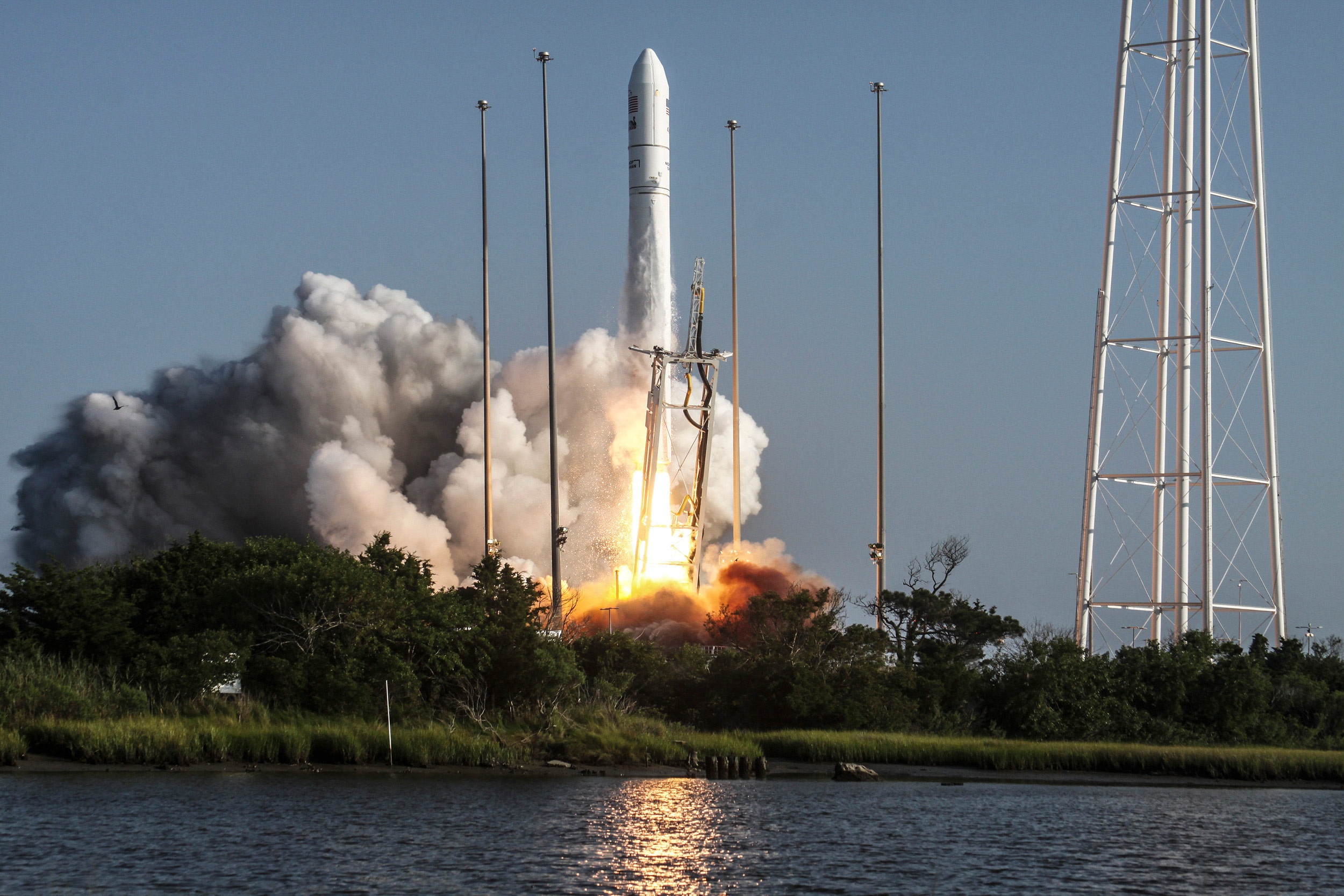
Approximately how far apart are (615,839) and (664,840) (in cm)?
91

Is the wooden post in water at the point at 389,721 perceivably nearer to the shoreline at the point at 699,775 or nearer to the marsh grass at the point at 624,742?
the shoreline at the point at 699,775

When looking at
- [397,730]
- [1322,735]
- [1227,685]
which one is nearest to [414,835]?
[397,730]

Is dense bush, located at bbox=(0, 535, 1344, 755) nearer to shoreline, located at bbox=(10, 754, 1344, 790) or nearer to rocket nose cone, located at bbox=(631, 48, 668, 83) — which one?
shoreline, located at bbox=(10, 754, 1344, 790)

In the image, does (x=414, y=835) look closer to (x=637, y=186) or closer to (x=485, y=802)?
(x=485, y=802)

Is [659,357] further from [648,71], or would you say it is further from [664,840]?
[664,840]

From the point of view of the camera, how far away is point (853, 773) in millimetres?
43969

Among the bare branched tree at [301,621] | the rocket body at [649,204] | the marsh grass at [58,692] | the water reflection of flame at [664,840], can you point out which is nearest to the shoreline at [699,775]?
the marsh grass at [58,692]

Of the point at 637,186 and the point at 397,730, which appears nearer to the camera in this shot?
the point at 397,730

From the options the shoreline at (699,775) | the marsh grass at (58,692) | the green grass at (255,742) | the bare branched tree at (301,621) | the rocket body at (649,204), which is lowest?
the shoreline at (699,775)

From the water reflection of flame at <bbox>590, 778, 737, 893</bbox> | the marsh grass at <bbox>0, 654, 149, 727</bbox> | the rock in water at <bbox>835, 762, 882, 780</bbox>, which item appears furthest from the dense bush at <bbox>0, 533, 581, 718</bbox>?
the rock in water at <bbox>835, 762, 882, 780</bbox>

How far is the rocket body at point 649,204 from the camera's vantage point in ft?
223

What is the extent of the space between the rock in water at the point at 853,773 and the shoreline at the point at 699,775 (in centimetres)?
36

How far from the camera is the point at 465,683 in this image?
146 ft

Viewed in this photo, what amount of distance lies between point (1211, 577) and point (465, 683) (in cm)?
2188
